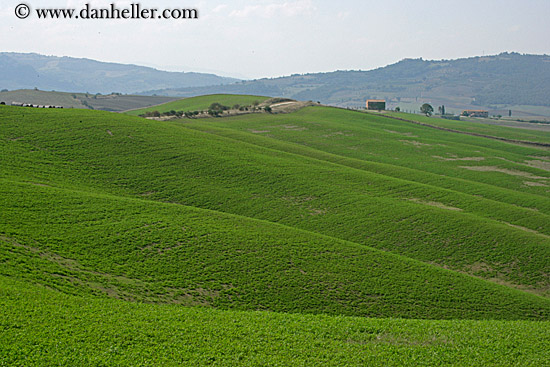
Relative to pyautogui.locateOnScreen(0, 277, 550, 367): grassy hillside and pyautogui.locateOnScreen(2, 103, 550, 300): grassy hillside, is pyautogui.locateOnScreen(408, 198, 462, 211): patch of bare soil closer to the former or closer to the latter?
pyautogui.locateOnScreen(2, 103, 550, 300): grassy hillside

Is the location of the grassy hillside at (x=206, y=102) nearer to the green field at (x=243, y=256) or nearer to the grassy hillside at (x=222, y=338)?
the green field at (x=243, y=256)

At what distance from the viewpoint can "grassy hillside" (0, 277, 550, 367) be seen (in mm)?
18938

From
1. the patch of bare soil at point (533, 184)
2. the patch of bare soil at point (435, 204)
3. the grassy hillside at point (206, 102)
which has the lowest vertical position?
the patch of bare soil at point (533, 184)

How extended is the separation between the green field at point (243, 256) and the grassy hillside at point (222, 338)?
102mm

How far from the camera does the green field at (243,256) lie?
69.9 ft

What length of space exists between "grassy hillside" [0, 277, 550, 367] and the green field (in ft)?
0.33

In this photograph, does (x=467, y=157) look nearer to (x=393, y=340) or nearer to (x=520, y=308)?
(x=520, y=308)

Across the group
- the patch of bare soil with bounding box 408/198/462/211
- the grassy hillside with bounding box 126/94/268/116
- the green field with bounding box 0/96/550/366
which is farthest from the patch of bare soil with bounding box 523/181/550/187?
the grassy hillside with bounding box 126/94/268/116

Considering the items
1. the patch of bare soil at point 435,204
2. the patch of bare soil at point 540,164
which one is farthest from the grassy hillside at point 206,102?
the patch of bare soil at point 435,204

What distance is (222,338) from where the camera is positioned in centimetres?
2158

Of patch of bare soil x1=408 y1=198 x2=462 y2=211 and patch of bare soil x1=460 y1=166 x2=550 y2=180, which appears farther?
patch of bare soil x1=460 y1=166 x2=550 y2=180

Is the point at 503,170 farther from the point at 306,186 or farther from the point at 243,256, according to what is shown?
the point at 243,256

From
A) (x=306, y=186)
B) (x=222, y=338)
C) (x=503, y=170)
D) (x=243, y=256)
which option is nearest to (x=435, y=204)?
(x=306, y=186)

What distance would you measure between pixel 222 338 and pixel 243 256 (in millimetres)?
14393
